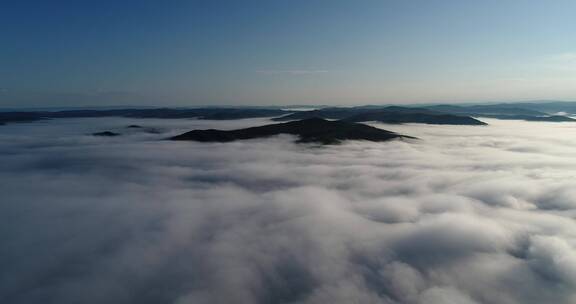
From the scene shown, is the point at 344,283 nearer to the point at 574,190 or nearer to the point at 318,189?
the point at 318,189

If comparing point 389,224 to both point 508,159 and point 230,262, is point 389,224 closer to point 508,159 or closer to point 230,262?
point 230,262

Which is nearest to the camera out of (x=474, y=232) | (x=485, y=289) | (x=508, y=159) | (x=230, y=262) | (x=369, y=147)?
(x=485, y=289)

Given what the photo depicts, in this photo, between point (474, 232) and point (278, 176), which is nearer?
point (474, 232)

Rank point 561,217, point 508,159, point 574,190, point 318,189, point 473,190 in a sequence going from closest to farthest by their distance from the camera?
1. point 561,217
2. point 574,190
3. point 473,190
4. point 318,189
5. point 508,159

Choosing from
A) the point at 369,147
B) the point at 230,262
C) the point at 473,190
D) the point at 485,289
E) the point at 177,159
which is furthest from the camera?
the point at 369,147

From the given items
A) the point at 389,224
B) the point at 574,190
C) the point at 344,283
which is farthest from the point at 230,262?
the point at 574,190

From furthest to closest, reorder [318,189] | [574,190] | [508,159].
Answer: [508,159]
[318,189]
[574,190]

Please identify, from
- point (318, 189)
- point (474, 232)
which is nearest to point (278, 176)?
point (318, 189)

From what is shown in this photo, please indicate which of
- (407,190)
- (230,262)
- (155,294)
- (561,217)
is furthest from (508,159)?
(155,294)

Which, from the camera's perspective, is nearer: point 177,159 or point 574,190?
point 574,190
